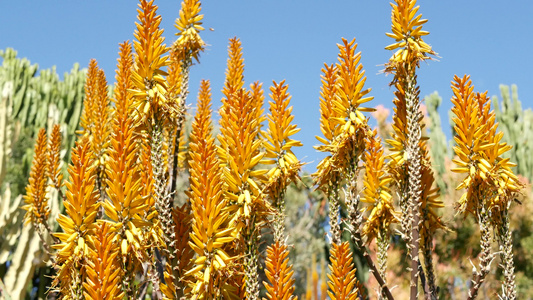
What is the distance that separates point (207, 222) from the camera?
231 cm

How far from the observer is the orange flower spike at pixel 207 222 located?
226 centimetres

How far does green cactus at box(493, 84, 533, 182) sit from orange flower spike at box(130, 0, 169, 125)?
50.9 feet

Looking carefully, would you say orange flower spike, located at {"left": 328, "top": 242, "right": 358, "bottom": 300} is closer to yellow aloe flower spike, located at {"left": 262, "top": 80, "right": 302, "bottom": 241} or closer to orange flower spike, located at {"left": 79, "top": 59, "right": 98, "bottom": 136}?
yellow aloe flower spike, located at {"left": 262, "top": 80, "right": 302, "bottom": 241}

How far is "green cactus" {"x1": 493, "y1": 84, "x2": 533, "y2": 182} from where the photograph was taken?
1645 cm

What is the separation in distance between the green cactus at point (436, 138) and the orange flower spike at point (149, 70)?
45.0 ft

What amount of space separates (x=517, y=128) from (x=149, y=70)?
16653 millimetres

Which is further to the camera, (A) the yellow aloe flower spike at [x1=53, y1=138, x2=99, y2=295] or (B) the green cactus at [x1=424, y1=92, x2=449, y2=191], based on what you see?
(B) the green cactus at [x1=424, y1=92, x2=449, y2=191]

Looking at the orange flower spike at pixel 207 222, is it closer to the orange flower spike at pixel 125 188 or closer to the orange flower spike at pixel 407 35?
the orange flower spike at pixel 125 188

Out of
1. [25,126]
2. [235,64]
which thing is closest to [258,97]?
[235,64]

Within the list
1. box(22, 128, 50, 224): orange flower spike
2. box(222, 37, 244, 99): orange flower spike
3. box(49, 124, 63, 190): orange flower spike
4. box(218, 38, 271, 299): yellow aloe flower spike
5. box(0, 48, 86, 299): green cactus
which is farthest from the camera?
box(0, 48, 86, 299): green cactus

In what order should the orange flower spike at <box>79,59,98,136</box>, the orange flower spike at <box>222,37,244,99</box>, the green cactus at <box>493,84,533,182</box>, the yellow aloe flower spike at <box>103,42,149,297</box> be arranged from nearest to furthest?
the yellow aloe flower spike at <box>103,42,149,297</box>
the orange flower spike at <box>222,37,244,99</box>
the orange flower spike at <box>79,59,98,136</box>
the green cactus at <box>493,84,533,182</box>

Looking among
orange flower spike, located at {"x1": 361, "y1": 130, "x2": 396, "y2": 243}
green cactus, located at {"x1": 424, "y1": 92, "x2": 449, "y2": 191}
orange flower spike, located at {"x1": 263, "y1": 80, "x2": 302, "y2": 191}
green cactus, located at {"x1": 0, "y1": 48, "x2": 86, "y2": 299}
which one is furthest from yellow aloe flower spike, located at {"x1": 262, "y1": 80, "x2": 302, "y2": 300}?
green cactus, located at {"x1": 424, "y1": 92, "x2": 449, "y2": 191}

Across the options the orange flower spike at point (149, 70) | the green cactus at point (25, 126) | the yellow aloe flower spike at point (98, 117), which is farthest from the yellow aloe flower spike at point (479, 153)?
the green cactus at point (25, 126)

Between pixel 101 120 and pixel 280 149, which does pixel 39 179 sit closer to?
pixel 101 120
